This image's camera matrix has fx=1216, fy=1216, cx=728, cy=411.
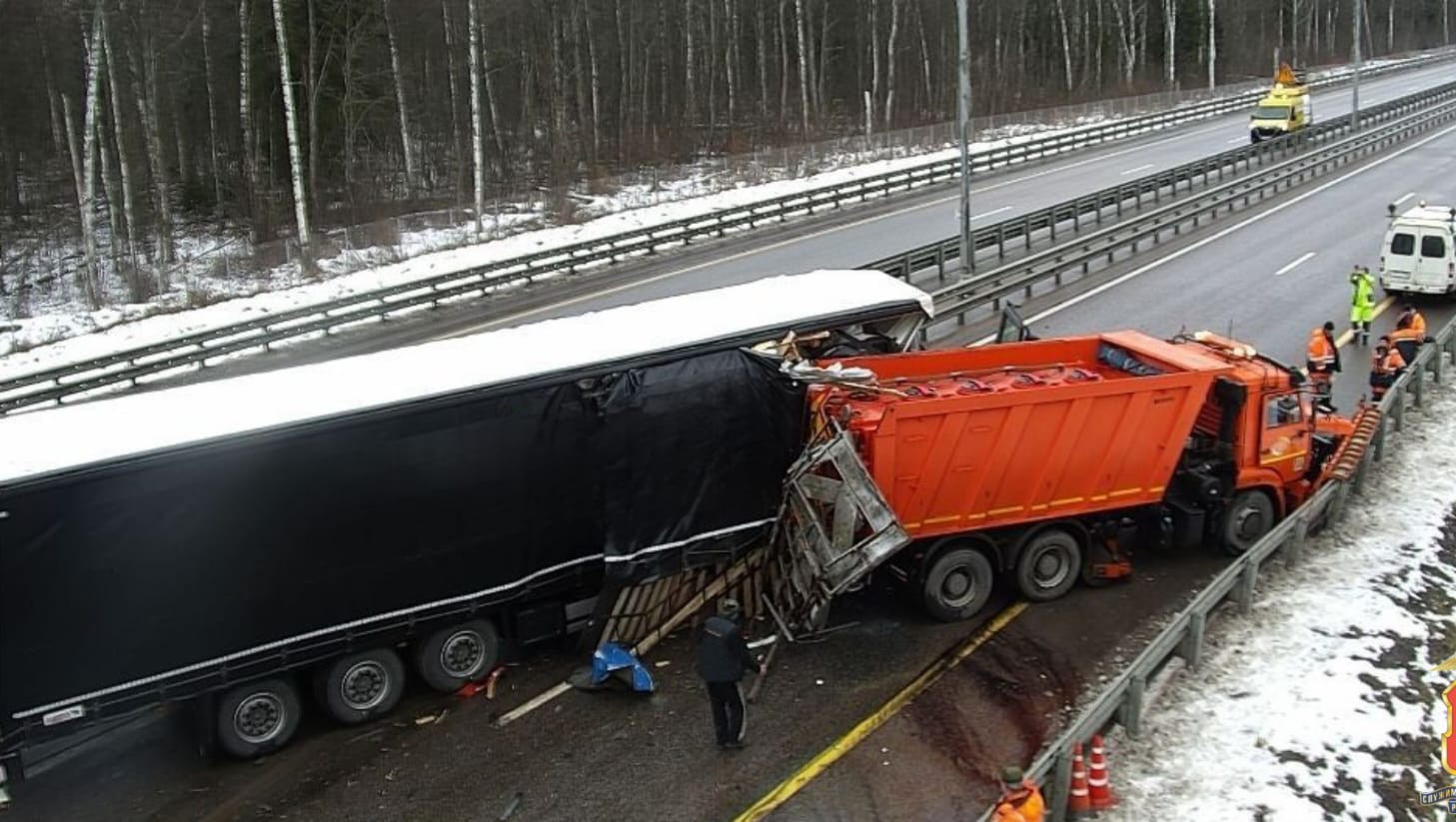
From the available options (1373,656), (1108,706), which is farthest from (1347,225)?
(1108,706)

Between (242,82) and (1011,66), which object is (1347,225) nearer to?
(242,82)

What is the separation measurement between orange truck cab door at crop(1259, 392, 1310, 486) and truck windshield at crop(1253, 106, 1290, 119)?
36.4 metres

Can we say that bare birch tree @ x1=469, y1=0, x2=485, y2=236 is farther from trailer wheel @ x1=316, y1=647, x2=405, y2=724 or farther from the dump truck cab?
trailer wheel @ x1=316, y1=647, x2=405, y2=724

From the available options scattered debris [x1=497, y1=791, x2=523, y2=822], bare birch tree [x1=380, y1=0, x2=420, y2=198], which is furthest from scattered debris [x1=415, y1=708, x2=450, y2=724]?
bare birch tree [x1=380, y1=0, x2=420, y2=198]

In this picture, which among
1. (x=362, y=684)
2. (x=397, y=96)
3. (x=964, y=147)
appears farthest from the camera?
(x=397, y=96)

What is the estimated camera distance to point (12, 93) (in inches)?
1478

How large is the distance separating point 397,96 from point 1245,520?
35935 millimetres

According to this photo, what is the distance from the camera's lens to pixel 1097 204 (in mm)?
30484

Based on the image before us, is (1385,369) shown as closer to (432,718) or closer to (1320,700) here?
(1320,700)

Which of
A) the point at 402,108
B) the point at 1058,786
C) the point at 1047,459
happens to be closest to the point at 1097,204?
the point at 1047,459

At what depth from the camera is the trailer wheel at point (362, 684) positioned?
9.83 m

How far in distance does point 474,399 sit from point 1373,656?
314 inches

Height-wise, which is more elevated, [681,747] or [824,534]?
[824,534]

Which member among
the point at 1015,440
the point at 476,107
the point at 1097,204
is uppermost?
the point at 476,107
